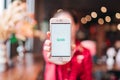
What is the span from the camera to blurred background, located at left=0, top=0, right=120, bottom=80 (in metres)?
0.92

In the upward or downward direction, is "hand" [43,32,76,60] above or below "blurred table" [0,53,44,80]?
above

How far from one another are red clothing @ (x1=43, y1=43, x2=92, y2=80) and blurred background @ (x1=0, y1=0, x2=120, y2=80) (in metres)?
0.02

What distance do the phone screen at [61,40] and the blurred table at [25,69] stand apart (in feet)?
0.44

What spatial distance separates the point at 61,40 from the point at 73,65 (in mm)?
111

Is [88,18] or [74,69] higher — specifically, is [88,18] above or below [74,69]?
above

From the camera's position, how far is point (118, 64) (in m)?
0.93

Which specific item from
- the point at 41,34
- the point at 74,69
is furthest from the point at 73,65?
the point at 41,34

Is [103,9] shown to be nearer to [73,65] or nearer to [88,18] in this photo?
[88,18]

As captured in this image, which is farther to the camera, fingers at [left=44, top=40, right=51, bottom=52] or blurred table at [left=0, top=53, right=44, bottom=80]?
blurred table at [left=0, top=53, right=44, bottom=80]

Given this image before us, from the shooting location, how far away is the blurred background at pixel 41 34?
92 centimetres

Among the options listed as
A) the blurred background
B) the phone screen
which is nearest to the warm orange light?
the blurred background

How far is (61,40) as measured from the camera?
0.84 m

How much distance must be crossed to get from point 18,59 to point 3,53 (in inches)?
2.1

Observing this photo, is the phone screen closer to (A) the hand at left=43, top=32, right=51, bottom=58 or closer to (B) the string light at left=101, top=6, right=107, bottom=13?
(A) the hand at left=43, top=32, right=51, bottom=58
